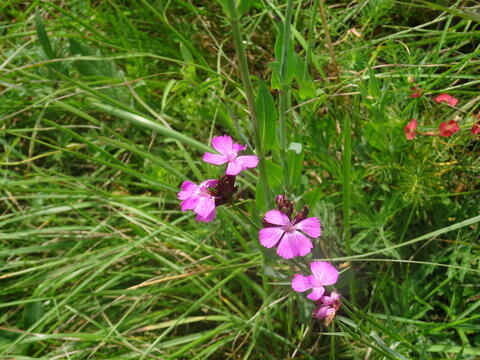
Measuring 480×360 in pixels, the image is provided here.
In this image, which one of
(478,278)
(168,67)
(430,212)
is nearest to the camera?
(478,278)

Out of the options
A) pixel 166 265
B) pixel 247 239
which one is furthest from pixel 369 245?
pixel 166 265

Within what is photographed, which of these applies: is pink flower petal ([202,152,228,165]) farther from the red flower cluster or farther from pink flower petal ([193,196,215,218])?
the red flower cluster

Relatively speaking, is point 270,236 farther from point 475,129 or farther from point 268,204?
point 475,129

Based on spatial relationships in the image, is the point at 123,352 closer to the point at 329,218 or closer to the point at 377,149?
the point at 329,218

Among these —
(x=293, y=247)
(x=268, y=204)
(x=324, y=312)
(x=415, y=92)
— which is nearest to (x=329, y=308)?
(x=324, y=312)

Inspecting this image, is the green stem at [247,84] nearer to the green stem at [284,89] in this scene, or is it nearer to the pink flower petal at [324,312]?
the green stem at [284,89]
